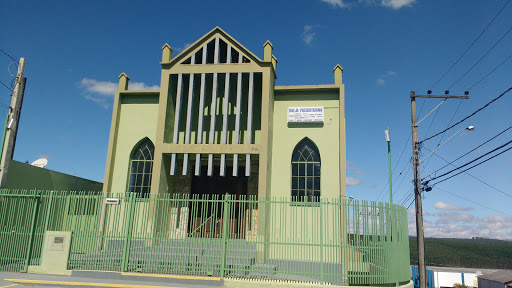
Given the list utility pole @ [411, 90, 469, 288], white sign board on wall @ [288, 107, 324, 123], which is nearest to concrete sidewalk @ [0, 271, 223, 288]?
white sign board on wall @ [288, 107, 324, 123]

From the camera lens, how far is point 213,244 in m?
10.7

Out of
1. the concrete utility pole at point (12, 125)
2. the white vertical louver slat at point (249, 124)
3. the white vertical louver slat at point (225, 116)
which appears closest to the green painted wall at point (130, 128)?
the white vertical louver slat at point (225, 116)

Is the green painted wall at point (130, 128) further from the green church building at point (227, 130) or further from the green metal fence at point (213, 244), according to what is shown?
the green metal fence at point (213, 244)

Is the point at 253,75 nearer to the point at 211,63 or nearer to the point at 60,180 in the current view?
the point at 211,63

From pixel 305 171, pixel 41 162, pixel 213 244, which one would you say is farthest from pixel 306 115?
pixel 41 162

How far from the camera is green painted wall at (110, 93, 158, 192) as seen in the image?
16734 mm

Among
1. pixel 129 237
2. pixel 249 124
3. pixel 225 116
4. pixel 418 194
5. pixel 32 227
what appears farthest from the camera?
pixel 418 194

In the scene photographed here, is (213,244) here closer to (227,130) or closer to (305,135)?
(227,130)

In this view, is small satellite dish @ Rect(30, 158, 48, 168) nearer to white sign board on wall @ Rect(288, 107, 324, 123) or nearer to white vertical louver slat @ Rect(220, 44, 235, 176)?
white vertical louver slat @ Rect(220, 44, 235, 176)

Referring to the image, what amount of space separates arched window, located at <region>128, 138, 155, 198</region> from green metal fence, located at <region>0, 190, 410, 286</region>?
13.9ft

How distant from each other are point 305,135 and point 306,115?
899 millimetres

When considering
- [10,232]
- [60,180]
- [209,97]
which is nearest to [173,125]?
[209,97]

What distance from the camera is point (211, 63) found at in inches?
638

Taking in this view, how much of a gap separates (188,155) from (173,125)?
225cm
